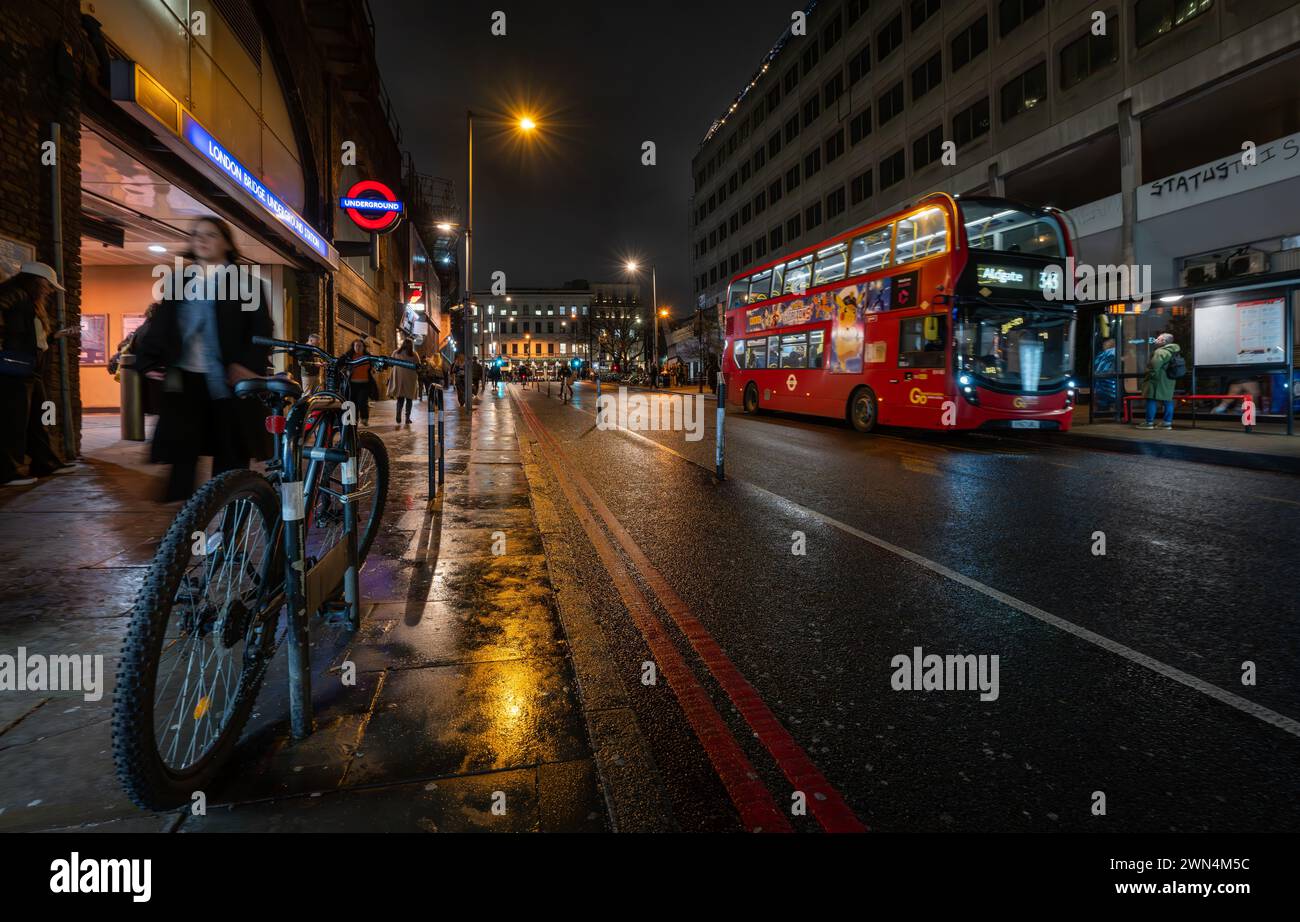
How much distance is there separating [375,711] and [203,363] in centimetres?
215

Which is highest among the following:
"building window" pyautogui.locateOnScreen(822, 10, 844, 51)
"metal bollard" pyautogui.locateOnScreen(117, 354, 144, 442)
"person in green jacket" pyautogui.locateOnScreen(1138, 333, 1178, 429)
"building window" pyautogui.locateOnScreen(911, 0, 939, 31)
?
"building window" pyautogui.locateOnScreen(822, 10, 844, 51)

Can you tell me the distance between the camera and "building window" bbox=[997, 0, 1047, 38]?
86.1 feet

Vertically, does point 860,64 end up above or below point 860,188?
above

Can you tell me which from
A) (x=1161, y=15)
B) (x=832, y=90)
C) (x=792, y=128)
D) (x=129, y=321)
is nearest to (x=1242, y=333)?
(x=1161, y=15)

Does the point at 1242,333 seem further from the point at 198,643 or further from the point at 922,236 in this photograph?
the point at 198,643

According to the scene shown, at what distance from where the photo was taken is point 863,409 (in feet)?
49.6

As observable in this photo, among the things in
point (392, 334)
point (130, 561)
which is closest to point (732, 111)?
point (392, 334)

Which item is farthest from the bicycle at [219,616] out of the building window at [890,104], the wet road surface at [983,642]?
the building window at [890,104]

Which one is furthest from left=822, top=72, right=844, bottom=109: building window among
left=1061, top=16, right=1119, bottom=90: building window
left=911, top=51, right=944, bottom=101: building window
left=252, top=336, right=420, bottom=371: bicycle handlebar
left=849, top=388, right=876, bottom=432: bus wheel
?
left=252, top=336, right=420, bottom=371: bicycle handlebar

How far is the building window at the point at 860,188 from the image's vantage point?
39.0m

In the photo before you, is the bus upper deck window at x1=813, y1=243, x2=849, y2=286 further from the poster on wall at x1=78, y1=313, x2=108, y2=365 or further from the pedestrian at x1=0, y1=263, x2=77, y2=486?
the poster on wall at x1=78, y1=313, x2=108, y2=365

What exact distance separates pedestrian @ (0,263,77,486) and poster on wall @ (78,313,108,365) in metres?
11.7

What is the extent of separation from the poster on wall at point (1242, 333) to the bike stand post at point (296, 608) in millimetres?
16852

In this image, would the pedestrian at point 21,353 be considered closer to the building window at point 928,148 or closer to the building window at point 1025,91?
the building window at point 1025,91
